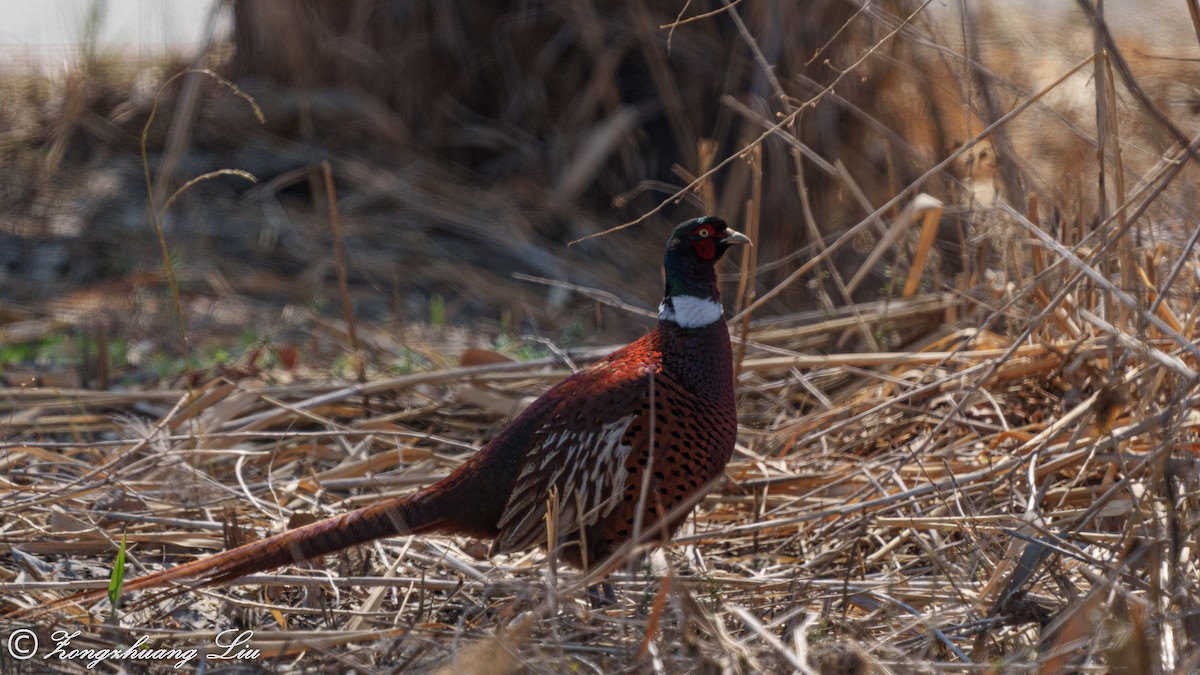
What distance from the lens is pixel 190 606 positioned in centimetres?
310

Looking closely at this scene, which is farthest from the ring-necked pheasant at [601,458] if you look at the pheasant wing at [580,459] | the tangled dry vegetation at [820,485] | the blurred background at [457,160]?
the blurred background at [457,160]

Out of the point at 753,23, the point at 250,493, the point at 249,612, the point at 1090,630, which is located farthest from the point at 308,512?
the point at 753,23

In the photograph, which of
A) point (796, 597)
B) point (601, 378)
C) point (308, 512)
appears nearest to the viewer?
point (796, 597)

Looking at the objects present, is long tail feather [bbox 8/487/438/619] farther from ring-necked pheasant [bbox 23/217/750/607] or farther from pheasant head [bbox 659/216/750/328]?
pheasant head [bbox 659/216/750/328]

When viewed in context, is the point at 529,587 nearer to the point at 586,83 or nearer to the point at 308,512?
the point at 308,512

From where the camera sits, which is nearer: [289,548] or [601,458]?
[289,548]

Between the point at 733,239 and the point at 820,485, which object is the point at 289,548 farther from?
the point at 820,485

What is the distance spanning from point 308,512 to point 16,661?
111 centimetres

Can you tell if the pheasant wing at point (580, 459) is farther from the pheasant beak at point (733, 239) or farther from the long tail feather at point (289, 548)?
the pheasant beak at point (733, 239)
